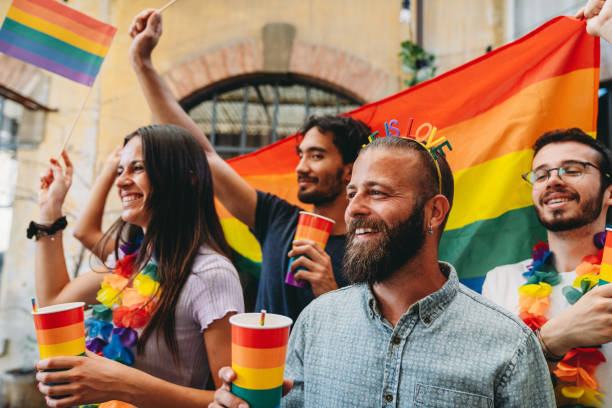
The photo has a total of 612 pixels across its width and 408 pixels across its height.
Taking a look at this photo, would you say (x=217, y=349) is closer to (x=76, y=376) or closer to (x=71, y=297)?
(x=76, y=376)

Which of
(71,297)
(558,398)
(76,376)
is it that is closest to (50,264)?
(71,297)

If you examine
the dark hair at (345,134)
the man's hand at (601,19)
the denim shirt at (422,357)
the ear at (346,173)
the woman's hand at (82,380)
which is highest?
the man's hand at (601,19)

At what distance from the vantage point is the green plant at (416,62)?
457 cm

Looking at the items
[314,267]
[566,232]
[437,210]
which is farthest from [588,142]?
[314,267]

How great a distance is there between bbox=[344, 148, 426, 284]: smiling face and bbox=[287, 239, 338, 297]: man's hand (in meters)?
0.55

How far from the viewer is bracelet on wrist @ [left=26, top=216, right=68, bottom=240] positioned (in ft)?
7.30

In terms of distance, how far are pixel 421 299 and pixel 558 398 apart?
85 centimetres

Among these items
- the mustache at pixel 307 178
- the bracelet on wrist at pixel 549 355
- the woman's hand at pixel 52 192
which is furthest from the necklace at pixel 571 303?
the woman's hand at pixel 52 192

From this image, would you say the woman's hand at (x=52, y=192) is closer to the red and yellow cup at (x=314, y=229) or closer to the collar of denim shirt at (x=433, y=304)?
the red and yellow cup at (x=314, y=229)

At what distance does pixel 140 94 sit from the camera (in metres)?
4.99

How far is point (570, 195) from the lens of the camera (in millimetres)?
1871

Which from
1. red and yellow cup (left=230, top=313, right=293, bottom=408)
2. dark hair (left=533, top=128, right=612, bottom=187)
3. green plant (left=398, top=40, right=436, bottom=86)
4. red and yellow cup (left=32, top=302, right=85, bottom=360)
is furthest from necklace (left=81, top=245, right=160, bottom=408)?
green plant (left=398, top=40, right=436, bottom=86)

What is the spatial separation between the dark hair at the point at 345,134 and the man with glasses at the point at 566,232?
35.0 inches

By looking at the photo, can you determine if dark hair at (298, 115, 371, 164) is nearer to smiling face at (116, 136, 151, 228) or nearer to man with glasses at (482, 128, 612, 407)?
man with glasses at (482, 128, 612, 407)
